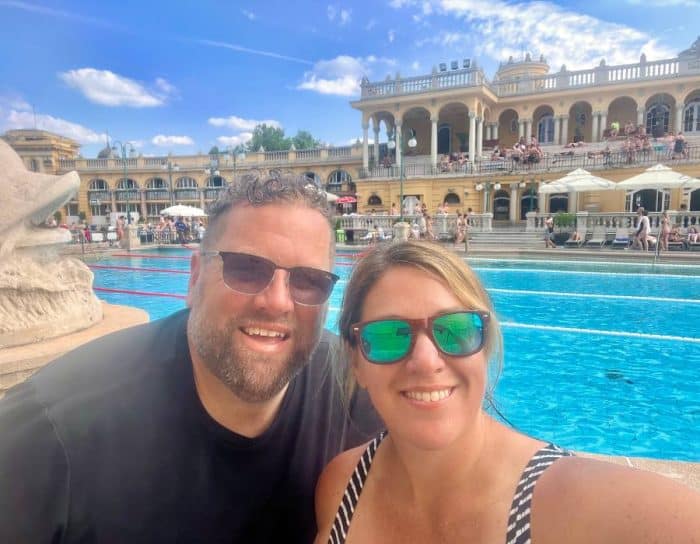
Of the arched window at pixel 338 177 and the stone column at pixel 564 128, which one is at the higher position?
the stone column at pixel 564 128

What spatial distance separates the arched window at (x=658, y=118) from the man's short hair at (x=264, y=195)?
35.8 m

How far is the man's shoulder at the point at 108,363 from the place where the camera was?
1.47 meters

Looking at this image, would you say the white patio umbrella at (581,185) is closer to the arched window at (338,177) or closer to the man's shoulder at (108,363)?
the arched window at (338,177)

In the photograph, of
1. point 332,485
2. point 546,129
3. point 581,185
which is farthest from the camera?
point 546,129

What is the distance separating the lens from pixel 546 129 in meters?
33.8

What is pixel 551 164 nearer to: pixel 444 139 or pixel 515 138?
pixel 515 138

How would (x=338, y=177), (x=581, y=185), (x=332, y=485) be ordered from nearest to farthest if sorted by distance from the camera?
1. (x=332, y=485)
2. (x=581, y=185)
3. (x=338, y=177)

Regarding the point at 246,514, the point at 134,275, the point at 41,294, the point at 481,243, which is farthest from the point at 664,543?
the point at 481,243

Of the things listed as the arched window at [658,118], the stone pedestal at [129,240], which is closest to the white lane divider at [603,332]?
the stone pedestal at [129,240]

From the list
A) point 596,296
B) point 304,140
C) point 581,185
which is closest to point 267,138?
point 304,140

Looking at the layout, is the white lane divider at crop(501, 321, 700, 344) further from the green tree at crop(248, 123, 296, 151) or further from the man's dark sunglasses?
the green tree at crop(248, 123, 296, 151)

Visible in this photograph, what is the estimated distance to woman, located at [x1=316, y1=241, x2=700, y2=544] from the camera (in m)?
1.22

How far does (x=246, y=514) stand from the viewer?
1.57 meters

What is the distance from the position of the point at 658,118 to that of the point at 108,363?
3767 cm
